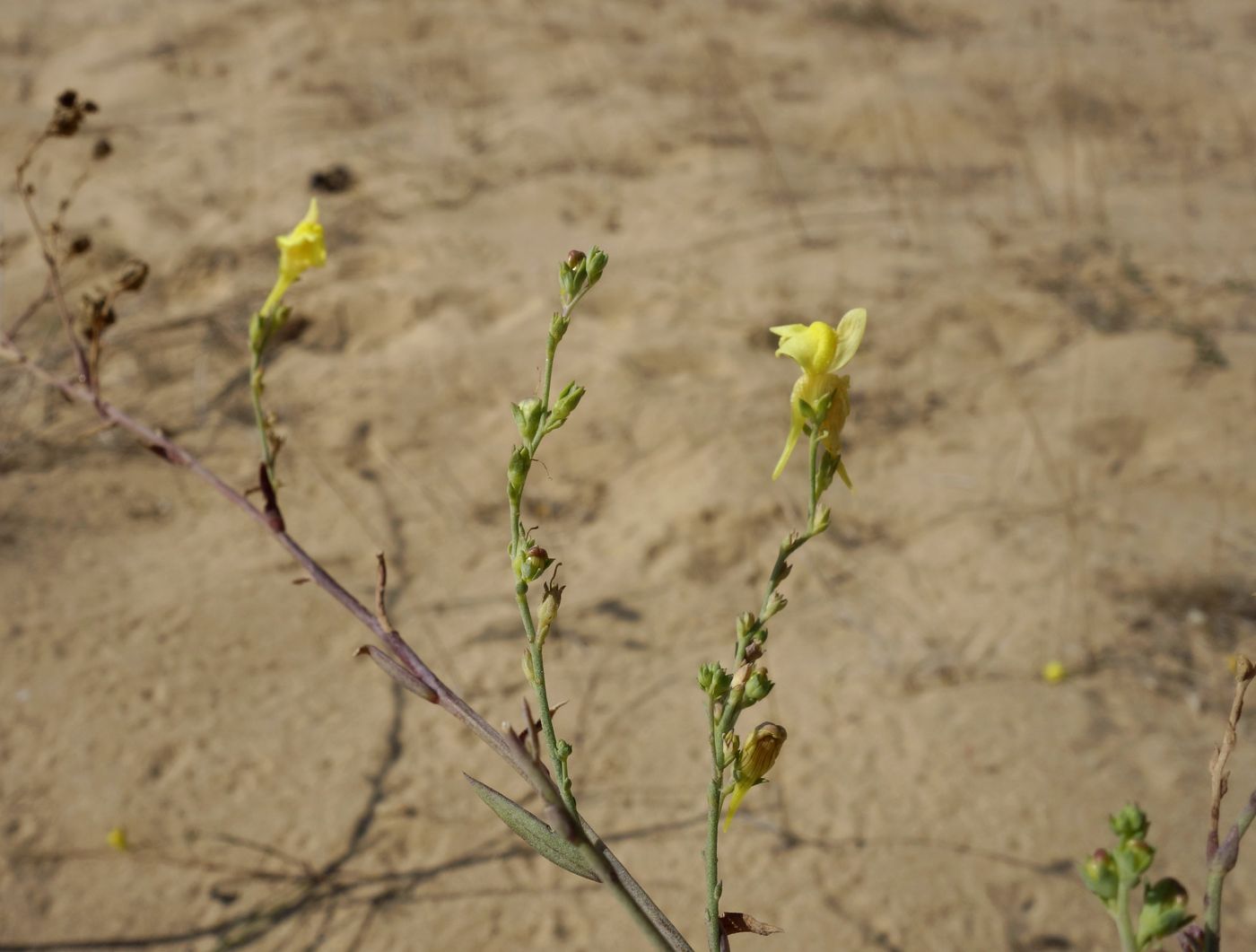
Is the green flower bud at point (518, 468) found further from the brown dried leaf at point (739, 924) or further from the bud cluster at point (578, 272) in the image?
the brown dried leaf at point (739, 924)

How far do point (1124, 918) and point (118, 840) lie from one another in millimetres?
1901

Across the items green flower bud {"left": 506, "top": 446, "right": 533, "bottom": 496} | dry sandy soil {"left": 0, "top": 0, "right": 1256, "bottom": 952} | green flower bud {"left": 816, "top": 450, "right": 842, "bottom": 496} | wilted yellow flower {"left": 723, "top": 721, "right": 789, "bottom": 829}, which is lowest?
dry sandy soil {"left": 0, "top": 0, "right": 1256, "bottom": 952}

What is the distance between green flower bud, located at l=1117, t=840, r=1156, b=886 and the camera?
24.9 inches

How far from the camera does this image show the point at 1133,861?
637 mm

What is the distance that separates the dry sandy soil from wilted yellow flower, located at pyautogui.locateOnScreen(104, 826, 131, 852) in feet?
0.08

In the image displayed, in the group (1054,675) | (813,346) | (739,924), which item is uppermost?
(813,346)

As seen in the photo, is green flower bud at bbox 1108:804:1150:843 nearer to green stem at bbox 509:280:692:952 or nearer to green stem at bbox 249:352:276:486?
green stem at bbox 509:280:692:952

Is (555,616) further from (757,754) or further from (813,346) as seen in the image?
(813,346)

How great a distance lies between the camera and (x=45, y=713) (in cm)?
222

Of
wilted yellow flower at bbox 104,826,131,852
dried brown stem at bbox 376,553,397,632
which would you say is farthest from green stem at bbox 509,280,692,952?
wilted yellow flower at bbox 104,826,131,852

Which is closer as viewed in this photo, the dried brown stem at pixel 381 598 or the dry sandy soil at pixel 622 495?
the dried brown stem at pixel 381 598

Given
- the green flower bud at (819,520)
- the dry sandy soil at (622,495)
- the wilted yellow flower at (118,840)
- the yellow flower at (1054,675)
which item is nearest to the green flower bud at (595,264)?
the green flower bud at (819,520)

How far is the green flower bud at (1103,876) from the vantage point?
2.15 ft

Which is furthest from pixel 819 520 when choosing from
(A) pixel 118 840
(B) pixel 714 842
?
(A) pixel 118 840
